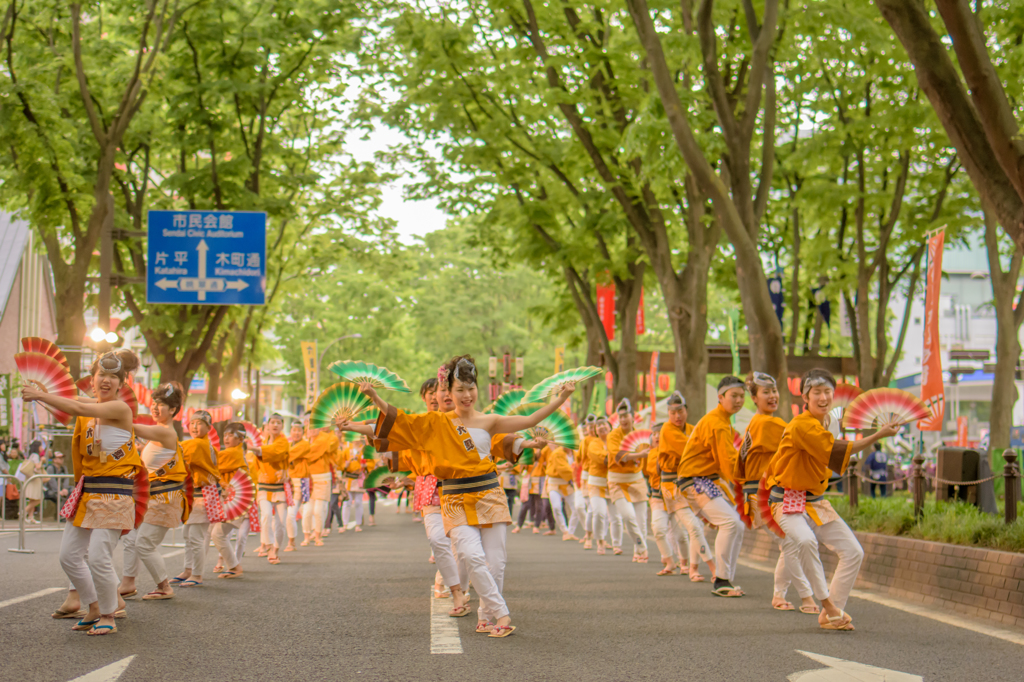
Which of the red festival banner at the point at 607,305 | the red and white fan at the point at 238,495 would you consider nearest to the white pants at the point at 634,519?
the red and white fan at the point at 238,495

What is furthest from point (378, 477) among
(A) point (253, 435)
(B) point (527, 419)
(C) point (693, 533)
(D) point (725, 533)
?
(A) point (253, 435)

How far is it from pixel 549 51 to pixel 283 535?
8.32 metres

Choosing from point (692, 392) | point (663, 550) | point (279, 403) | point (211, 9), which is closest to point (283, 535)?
point (663, 550)

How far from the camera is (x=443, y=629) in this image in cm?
770

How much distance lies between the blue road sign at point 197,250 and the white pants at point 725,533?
11.9 meters

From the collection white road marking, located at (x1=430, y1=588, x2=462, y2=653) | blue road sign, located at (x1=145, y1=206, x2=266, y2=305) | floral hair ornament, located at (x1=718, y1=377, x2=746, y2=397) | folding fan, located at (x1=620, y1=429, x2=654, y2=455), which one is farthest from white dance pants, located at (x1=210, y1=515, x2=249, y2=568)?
blue road sign, located at (x1=145, y1=206, x2=266, y2=305)

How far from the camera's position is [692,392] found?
58.3ft

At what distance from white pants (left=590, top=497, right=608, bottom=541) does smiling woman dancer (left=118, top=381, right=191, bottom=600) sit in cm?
749

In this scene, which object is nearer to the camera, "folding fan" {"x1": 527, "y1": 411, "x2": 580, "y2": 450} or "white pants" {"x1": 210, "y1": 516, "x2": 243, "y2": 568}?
"folding fan" {"x1": 527, "y1": 411, "x2": 580, "y2": 450}

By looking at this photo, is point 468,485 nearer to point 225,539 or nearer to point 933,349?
point 225,539

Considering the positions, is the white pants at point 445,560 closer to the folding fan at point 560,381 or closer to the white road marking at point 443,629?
the white road marking at point 443,629

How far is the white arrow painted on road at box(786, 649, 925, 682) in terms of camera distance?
5.87m

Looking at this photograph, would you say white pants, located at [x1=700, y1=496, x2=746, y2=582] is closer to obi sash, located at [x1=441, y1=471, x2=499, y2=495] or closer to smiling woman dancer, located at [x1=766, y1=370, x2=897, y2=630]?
smiling woman dancer, located at [x1=766, y1=370, x2=897, y2=630]

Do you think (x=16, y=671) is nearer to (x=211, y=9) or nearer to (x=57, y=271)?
(x=57, y=271)
